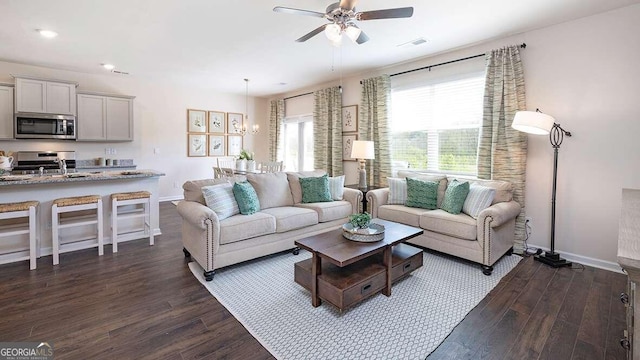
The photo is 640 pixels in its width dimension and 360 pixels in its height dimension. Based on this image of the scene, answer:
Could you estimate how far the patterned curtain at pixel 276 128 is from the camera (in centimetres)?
775

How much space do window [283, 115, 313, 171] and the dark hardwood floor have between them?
14.8 feet

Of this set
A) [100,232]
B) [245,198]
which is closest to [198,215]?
[245,198]

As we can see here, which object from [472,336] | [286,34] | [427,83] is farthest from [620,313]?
[286,34]

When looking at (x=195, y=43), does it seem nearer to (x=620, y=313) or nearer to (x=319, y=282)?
(x=319, y=282)

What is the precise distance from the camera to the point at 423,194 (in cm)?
389

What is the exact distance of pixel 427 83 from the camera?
4.64 metres

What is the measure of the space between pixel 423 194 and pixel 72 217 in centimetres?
447

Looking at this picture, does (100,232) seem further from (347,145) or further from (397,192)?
(347,145)

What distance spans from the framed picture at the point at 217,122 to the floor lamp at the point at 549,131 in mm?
6484

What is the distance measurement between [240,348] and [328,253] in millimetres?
885

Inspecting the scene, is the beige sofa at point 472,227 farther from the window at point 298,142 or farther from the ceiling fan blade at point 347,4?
the window at point 298,142

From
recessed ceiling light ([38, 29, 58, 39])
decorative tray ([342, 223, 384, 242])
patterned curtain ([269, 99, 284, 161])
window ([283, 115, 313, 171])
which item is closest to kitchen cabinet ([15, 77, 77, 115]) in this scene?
recessed ceiling light ([38, 29, 58, 39])

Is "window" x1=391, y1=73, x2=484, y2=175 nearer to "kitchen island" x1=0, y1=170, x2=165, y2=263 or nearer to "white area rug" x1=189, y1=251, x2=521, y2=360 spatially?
"white area rug" x1=189, y1=251, x2=521, y2=360

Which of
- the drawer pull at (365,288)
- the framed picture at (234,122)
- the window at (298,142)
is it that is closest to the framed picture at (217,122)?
the framed picture at (234,122)
